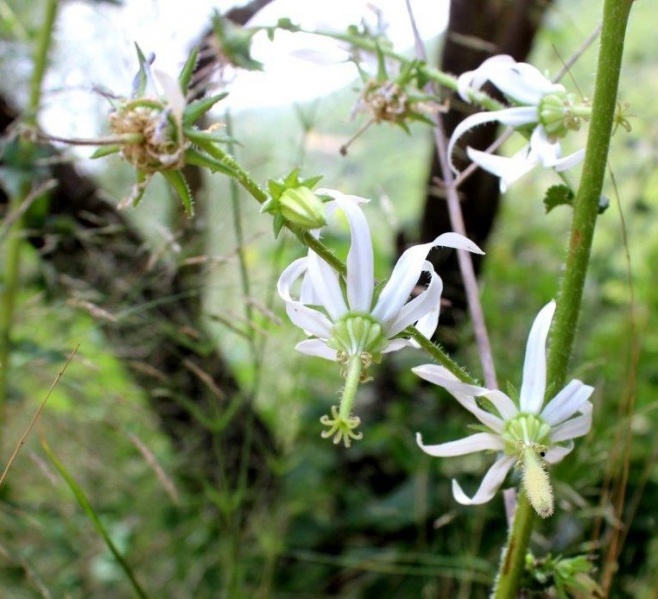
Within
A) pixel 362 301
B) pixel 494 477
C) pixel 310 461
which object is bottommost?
pixel 310 461

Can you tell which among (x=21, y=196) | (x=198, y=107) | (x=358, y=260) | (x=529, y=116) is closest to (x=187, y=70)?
(x=198, y=107)

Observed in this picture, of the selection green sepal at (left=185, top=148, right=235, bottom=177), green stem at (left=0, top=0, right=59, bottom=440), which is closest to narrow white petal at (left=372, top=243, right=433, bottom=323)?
green sepal at (left=185, top=148, right=235, bottom=177)

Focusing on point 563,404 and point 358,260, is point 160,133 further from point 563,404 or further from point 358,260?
point 563,404

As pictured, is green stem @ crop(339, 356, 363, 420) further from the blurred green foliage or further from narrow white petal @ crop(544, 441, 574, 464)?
the blurred green foliage

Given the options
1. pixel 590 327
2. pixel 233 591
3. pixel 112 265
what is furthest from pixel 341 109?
pixel 233 591

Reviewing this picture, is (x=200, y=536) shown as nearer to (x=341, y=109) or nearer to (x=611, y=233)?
(x=341, y=109)

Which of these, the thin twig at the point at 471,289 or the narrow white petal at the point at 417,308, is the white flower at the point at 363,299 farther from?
the thin twig at the point at 471,289
